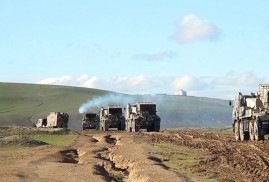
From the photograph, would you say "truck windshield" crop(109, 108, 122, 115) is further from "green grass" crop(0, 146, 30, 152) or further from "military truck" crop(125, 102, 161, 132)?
"green grass" crop(0, 146, 30, 152)

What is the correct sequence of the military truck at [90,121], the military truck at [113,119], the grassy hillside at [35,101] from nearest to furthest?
the military truck at [113,119] < the military truck at [90,121] < the grassy hillside at [35,101]

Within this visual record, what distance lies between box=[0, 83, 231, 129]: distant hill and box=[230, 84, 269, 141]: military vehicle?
80381mm

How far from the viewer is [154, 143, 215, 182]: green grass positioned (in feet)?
78.5

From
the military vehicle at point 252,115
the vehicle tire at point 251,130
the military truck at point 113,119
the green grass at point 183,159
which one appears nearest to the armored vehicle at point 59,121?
the military truck at point 113,119

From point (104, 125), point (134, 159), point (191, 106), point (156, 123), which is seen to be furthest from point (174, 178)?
point (191, 106)

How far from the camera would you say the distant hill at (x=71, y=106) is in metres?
140

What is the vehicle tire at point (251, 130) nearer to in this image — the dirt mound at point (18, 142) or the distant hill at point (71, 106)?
the dirt mound at point (18, 142)

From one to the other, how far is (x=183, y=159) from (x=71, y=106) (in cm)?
13033

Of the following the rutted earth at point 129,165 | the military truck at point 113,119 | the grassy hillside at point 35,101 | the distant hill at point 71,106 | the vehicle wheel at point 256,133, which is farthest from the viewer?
the distant hill at point 71,106

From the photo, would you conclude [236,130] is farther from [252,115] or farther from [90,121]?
[90,121]

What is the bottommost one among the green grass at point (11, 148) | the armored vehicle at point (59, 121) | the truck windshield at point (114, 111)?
the green grass at point (11, 148)

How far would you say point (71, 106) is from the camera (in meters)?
158

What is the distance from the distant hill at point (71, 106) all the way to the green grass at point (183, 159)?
92.2 metres

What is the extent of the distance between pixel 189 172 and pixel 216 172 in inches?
42.6
